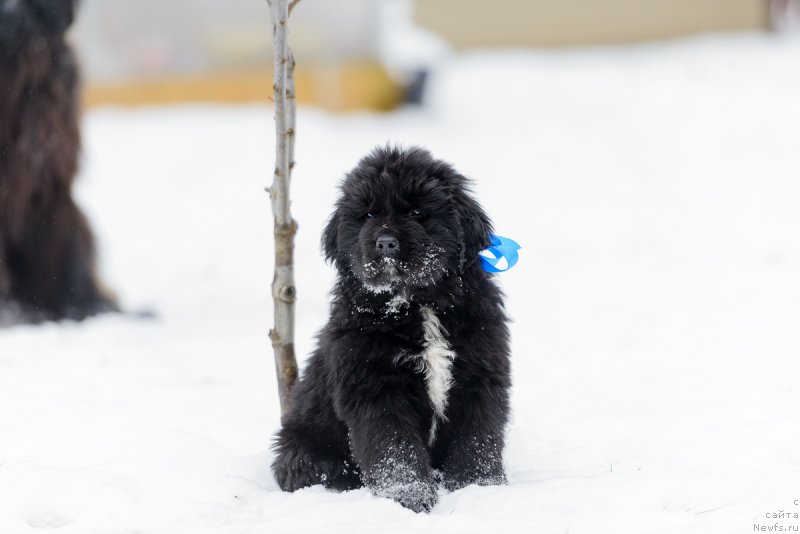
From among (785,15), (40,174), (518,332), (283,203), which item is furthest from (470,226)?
(785,15)

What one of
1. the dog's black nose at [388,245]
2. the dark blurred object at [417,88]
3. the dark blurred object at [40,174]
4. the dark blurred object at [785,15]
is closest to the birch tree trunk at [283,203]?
the dog's black nose at [388,245]

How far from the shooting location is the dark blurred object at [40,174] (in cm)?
472

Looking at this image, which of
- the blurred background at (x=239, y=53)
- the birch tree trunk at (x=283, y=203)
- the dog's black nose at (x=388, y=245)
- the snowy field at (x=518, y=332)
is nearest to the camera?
the snowy field at (x=518, y=332)

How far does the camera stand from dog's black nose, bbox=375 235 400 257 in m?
2.94

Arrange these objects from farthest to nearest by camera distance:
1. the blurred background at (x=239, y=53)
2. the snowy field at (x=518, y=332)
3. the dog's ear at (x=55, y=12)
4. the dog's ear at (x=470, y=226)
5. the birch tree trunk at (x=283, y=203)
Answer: the blurred background at (x=239, y=53) < the dog's ear at (x=55, y=12) < the birch tree trunk at (x=283, y=203) < the dog's ear at (x=470, y=226) < the snowy field at (x=518, y=332)

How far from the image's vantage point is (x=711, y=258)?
675 cm

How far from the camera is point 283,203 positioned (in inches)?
137

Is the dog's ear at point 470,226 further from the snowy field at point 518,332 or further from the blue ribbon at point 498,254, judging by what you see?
the snowy field at point 518,332

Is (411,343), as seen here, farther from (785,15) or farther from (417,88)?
(785,15)

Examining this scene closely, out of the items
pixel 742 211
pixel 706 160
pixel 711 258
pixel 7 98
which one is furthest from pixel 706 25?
pixel 7 98

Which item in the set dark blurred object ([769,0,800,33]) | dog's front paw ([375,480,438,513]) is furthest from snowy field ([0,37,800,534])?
dark blurred object ([769,0,800,33])

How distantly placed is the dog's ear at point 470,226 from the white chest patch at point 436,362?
0.78 ft

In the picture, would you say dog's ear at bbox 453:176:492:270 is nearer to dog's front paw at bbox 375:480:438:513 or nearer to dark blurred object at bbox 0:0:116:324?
dog's front paw at bbox 375:480:438:513

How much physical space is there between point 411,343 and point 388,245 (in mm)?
337
